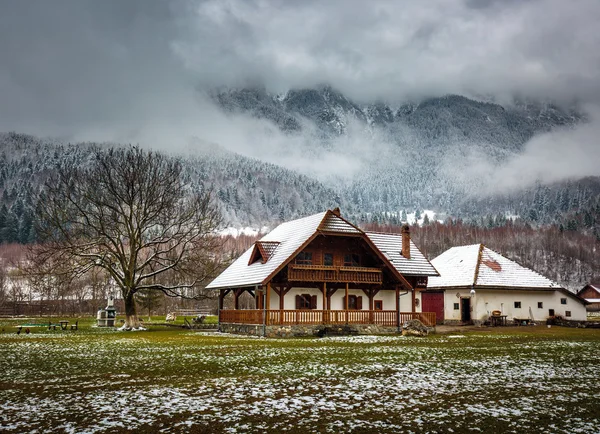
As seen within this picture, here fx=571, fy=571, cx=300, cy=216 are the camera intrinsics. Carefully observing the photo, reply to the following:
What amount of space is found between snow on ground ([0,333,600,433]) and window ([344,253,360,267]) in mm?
18548

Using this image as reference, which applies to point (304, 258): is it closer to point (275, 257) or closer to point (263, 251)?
point (275, 257)

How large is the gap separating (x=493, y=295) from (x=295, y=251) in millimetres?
22642

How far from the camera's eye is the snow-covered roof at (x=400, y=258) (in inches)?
1662

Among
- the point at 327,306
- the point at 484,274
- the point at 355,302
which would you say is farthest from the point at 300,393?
the point at 484,274

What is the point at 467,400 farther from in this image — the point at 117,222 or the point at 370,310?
the point at 117,222

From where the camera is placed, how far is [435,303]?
173ft

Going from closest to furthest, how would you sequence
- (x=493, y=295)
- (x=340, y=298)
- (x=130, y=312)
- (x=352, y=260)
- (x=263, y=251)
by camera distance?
(x=263, y=251)
(x=352, y=260)
(x=340, y=298)
(x=130, y=312)
(x=493, y=295)

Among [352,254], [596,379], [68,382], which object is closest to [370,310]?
[352,254]

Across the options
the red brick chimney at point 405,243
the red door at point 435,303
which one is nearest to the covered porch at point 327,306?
the red brick chimney at point 405,243

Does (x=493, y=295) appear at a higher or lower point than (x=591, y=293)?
higher

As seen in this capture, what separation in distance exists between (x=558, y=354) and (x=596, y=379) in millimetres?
7305

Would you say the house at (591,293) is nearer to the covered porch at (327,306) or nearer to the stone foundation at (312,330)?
the covered porch at (327,306)

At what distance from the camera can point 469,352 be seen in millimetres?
22469

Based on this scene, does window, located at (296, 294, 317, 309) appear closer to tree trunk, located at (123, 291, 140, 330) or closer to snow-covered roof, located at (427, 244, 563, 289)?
tree trunk, located at (123, 291, 140, 330)
